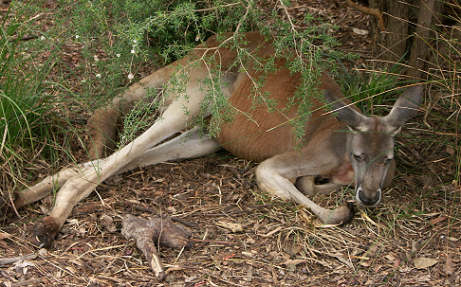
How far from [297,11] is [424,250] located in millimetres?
3425

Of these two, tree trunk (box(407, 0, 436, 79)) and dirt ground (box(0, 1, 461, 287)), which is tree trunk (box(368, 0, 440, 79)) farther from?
dirt ground (box(0, 1, 461, 287))

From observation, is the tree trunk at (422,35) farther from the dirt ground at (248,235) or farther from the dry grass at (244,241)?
the dry grass at (244,241)

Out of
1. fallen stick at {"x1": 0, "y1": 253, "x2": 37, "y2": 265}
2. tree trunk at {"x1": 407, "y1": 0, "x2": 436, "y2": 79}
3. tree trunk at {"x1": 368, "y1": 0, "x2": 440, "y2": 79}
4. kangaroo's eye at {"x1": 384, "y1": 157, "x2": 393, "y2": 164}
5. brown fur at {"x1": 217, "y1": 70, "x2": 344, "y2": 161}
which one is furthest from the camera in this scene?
tree trunk at {"x1": 368, "y1": 0, "x2": 440, "y2": 79}

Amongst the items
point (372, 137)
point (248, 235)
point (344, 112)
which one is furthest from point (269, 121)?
point (248, 235)

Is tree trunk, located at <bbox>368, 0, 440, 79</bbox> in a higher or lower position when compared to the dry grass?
higher

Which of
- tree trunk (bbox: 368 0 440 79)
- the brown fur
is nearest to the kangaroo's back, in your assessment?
the brown fur

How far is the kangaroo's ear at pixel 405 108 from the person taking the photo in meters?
4.56

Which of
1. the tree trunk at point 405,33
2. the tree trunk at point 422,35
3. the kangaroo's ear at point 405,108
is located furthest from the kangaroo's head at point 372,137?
the tree trunk at point 405,33

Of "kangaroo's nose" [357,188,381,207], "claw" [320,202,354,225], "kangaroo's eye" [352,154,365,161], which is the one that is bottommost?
"claw" [320,202,354,225]

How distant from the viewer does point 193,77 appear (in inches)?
203

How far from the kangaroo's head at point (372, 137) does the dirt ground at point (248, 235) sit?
249mm

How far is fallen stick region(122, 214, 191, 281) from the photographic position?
3.97 m

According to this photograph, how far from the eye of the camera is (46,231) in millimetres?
4113

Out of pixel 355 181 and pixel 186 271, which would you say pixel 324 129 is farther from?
pixel 186 271
